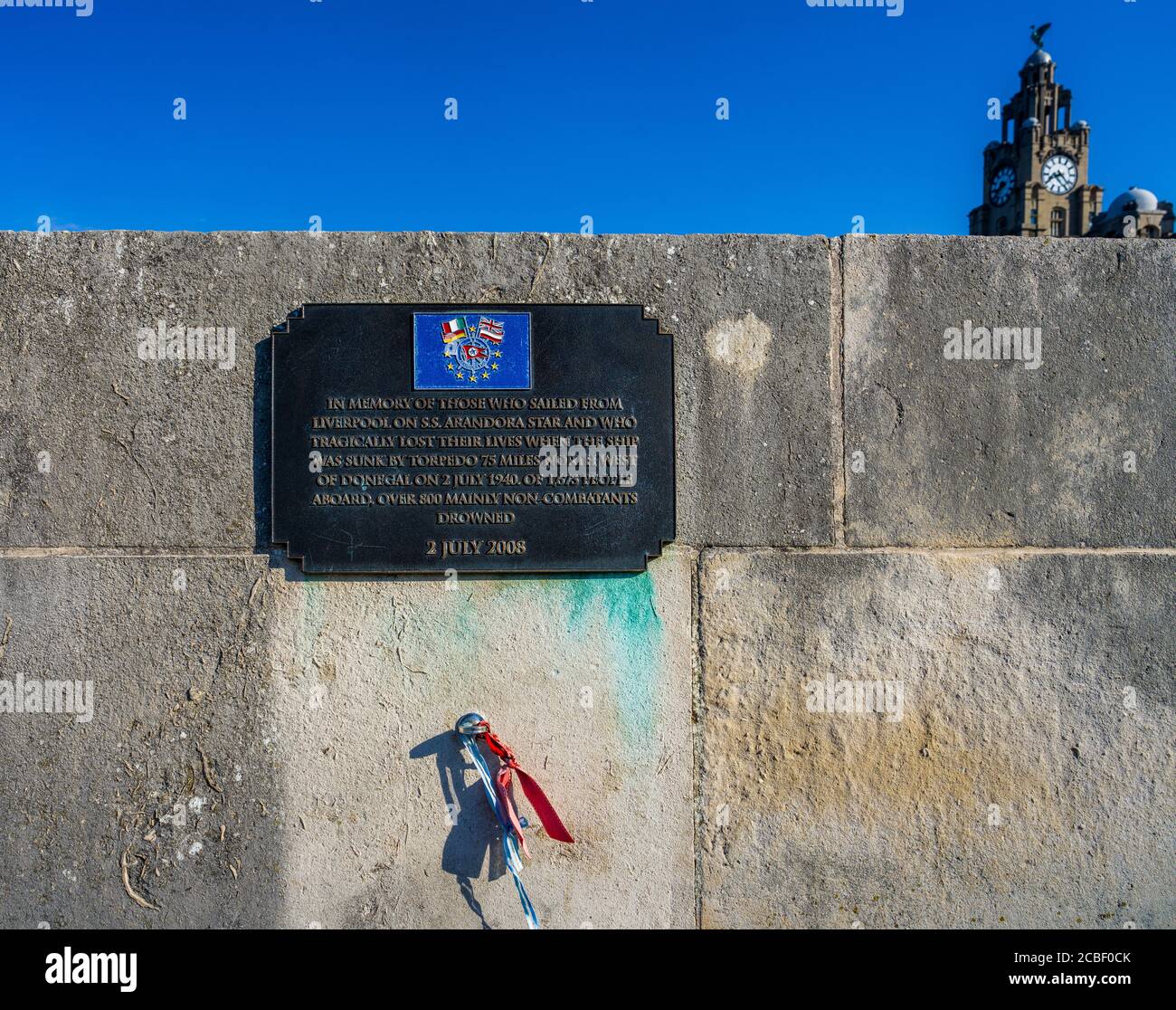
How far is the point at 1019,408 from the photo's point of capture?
3137 millimetres

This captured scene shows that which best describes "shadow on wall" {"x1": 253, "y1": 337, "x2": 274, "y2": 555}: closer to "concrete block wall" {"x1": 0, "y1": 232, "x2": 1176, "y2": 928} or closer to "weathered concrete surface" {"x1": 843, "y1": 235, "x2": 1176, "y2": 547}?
"concrete block wall" {"x1": 0, "y1": 232, "x2": 1176, "y2": 928}

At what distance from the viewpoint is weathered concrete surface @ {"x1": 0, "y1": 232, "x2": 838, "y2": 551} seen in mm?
3033

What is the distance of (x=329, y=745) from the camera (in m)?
3.03

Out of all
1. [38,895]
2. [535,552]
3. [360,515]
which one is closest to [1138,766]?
[535,552]

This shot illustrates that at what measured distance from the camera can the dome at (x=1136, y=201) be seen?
3953 cm

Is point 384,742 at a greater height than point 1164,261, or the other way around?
point 1164,261

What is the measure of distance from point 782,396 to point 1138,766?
2180 mm

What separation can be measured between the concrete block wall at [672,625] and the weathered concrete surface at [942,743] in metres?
0.01

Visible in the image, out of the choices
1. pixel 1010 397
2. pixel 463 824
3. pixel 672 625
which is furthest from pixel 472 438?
pixel 1010 397

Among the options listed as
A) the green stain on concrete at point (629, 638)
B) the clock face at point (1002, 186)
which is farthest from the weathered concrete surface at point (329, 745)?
the clock face at point (1002, 186)

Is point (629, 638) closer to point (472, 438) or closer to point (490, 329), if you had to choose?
point (472, 438)

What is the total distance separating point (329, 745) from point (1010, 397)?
10.6ft
